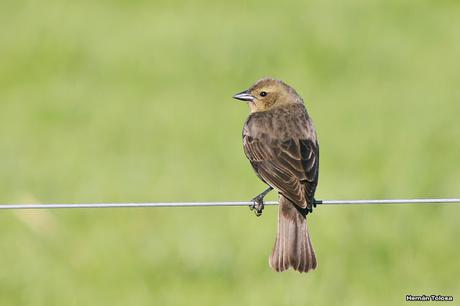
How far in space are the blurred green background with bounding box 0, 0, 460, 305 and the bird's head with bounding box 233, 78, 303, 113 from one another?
171cm

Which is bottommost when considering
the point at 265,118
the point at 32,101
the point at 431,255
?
the point at 431,255

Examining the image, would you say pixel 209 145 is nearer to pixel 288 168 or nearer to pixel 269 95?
pixel 269 95

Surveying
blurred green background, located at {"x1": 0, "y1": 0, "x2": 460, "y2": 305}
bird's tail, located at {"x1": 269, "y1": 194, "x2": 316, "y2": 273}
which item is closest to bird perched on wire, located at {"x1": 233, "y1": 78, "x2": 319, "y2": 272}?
bird's tail, located at {"x1": 269, "y1": 194, "x2": 316, "y2": 273}

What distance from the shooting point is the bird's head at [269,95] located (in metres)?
9.91

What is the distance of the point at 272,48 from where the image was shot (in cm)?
1906

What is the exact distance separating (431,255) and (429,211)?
3.36 ft

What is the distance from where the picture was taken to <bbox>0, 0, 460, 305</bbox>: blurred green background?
11.3 meters

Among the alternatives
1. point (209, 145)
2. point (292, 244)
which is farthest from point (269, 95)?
point (209, 145)

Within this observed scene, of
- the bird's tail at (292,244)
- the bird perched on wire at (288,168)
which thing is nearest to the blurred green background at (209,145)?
the bird perched on wire at (288,168)

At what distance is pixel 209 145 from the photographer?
1534 cm

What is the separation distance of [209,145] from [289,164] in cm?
669

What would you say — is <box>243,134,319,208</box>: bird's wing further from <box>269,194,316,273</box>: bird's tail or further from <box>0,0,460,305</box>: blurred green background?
<box>0,0,460,305</box>: blurred green background

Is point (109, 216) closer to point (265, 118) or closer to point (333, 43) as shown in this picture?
point (265, 118)

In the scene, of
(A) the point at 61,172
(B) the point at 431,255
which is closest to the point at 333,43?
(A) the point at 61,172
